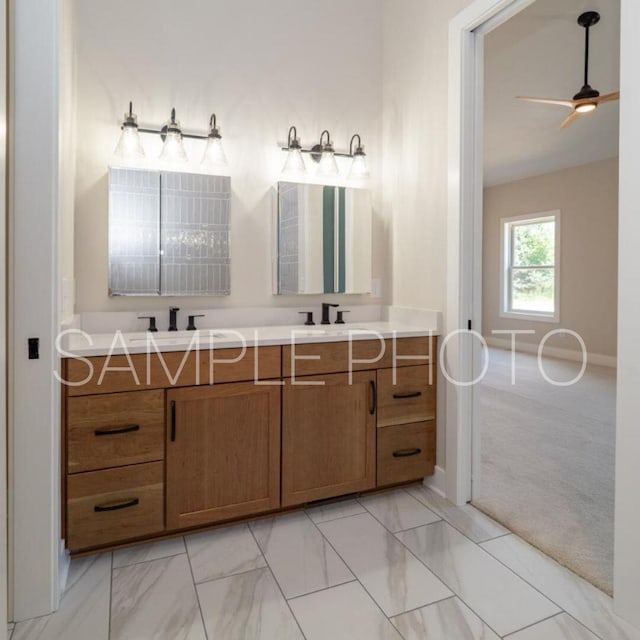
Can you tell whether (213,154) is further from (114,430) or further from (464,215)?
(114,430)

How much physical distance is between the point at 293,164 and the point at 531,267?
5154 mm

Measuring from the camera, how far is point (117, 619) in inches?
58.2

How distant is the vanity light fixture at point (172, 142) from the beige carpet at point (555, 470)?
219 centimetres

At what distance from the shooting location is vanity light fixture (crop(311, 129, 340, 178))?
2.67 meters

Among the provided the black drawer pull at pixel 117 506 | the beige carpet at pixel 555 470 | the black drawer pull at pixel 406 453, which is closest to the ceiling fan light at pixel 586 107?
the beige carpet at pixel 555 470

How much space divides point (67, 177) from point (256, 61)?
49.9 inches

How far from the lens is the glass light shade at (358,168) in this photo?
9.00 ft

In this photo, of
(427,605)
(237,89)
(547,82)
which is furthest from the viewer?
(547,82)

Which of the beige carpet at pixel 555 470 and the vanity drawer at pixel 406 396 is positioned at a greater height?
the vanity drawer at pixel 406 396

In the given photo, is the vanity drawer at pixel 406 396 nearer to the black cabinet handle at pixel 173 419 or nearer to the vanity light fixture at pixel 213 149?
the black cabinet handle at pixel 173 419

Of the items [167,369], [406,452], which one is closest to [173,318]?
[167,369]

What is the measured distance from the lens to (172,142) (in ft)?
7.59

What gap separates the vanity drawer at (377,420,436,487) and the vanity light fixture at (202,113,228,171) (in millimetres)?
1608

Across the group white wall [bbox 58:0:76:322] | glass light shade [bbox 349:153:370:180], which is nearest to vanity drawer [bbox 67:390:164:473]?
white wall [bbox 58:0:76:322]
